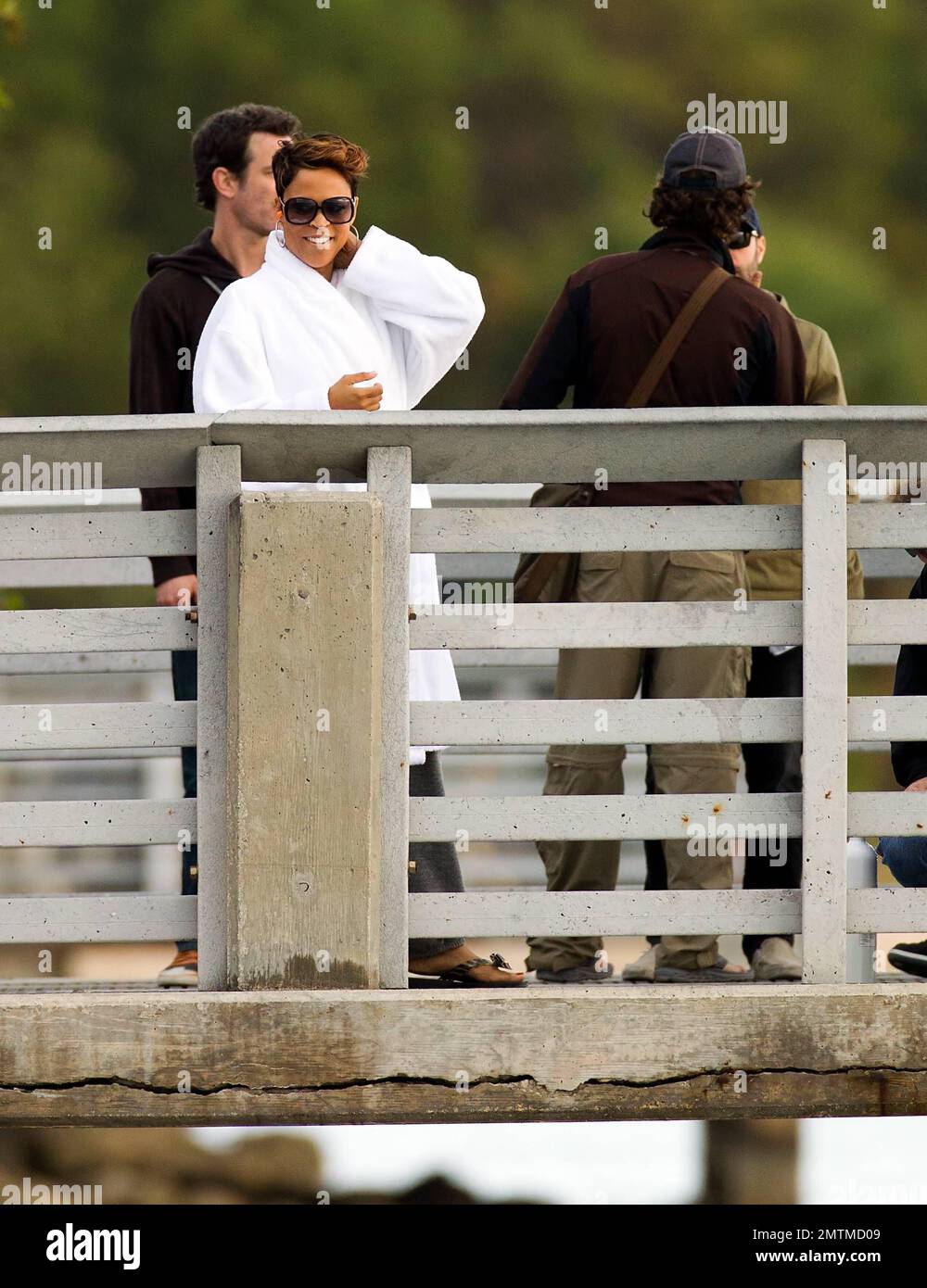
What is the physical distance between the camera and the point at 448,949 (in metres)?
4.62

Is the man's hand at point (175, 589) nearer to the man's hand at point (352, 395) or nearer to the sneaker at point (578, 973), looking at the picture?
the man's hand at point (352, 395)

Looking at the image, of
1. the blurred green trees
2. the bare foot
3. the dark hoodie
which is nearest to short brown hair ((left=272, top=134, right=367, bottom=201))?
the dark hoodie

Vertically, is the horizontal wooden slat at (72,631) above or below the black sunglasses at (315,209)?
below

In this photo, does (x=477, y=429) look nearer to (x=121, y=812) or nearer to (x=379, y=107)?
(x=121, y=812)

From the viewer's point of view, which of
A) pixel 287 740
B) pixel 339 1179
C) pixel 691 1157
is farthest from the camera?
pixel 339 1179

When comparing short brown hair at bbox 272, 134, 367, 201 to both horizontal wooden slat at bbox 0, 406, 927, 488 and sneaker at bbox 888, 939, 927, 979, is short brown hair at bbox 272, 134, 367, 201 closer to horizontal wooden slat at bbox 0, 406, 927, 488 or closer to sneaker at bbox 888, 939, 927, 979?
horizontal wooden slat at bbox 0, 406, 927, 488

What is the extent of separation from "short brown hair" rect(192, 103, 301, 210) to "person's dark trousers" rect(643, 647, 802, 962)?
1.74 meters

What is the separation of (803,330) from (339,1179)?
4.43 meters

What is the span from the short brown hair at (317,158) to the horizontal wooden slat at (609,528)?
0.82 metres

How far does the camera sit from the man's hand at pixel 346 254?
471cm

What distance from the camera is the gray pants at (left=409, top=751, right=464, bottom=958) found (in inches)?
180

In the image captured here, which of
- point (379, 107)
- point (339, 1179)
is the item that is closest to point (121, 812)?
point (339, 1179)

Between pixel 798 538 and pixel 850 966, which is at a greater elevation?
pixel 798 538

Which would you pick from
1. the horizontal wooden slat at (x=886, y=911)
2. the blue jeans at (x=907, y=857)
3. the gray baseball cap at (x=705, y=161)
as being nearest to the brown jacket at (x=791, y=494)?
the gray baseball cap at (x=705, y=161)
